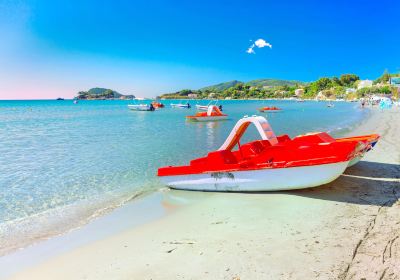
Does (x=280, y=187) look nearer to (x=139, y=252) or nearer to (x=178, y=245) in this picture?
(x=178, y=245)

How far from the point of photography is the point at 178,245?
5.57 metres

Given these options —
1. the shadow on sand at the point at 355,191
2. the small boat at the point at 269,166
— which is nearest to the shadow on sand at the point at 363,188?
the shadow on sand at the point at 355,191

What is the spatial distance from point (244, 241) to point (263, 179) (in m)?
2.82

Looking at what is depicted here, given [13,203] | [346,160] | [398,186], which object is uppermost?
[346,160]

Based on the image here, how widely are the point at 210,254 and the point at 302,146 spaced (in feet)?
13.0

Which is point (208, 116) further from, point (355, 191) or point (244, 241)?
point (244, 241)

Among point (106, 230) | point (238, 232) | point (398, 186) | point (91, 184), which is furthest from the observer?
point (91, 184)

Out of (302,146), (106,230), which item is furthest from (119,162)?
(302,146)

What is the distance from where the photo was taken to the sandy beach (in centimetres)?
453

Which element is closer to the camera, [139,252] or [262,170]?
[139,252]

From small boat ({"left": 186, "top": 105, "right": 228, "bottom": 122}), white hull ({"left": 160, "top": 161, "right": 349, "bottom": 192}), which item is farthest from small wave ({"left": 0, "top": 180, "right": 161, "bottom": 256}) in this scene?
small boat ({"left": 186, "top": 105, "right": 228, "bottom": 122})

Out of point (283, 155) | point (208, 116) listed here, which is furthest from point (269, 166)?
point (208, 116)

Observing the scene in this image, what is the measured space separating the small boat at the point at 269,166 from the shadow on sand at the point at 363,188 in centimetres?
40

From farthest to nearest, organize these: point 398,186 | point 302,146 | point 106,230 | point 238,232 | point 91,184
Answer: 1. point 91,184
2. point 398,186
3. point 302,146
4. point 106,230
5. point 238,232
